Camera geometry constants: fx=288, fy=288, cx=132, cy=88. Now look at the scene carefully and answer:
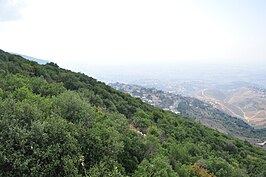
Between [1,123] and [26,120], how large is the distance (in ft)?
4.65

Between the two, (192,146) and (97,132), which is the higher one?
(97,132)

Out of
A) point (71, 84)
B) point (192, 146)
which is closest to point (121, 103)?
point (71, 84)

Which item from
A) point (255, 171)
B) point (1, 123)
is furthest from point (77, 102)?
point (255, 171)

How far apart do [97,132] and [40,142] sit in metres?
3.59

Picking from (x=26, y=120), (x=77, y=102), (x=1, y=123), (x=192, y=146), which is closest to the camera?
(x=1, y=123)

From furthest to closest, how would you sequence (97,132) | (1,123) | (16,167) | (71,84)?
(71,84) < (97,132) < (1,123) < (16,167)

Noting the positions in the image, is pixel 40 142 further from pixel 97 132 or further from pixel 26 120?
pixel 97 132

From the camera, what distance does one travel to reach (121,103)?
1756 inches

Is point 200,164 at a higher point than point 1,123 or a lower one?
lower

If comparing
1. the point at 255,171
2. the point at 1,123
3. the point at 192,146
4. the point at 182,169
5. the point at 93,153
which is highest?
the point at 1,123

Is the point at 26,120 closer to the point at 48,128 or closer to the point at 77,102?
the point at 48,128

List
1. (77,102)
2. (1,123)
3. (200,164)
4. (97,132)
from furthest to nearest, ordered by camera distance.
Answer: (200,164), (77,102), (97,132), (1,123)

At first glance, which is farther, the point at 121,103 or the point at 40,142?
the point at 121,103

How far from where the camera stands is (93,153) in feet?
52.5
